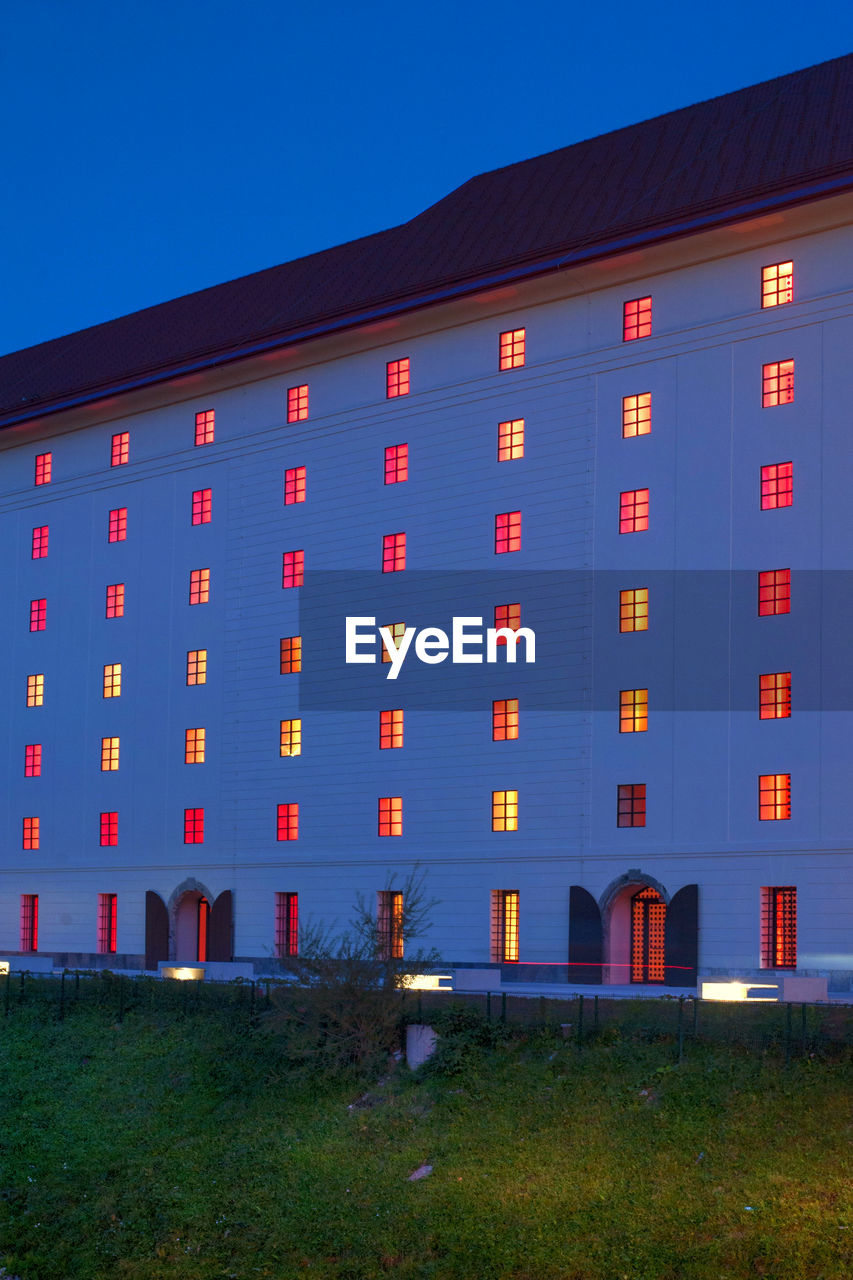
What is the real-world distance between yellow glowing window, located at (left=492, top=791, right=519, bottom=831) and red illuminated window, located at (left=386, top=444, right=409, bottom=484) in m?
10.5

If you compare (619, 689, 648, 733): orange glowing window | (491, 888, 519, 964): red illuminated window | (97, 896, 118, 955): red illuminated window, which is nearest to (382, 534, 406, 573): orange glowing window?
(619, 689, 648, 733): orange glowing window

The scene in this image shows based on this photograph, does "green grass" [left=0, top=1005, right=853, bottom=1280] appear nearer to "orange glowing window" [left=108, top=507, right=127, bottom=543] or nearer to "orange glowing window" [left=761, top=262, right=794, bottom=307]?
"orange glowing window" [left=761, top=262, right=794, bottom=307]

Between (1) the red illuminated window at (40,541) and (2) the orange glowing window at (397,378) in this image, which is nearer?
(2) the orange glowing window at (397,378)

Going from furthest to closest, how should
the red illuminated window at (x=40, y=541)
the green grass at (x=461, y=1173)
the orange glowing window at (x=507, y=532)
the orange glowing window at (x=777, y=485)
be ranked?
the red illuminated window at (x=40, y=541) < the orange glowing window at (x=507, y=532) < the orange glowing window at (x=777, y=485) < the green grass at (x=461, y=1173)

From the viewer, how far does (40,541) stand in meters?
65.3

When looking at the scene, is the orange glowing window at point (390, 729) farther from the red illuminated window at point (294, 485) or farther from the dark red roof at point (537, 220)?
the dark red roof at point (537, 220)

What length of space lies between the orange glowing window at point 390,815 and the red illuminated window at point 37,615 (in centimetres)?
1803

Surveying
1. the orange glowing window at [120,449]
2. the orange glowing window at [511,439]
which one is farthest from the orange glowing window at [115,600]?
the orange glowing window at [511,439]

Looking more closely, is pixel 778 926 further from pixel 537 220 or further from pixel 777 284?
pixel 537 220

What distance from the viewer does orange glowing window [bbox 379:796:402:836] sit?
5259cm

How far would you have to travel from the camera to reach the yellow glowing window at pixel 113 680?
201ft

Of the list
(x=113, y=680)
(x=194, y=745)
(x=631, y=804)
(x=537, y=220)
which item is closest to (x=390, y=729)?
(x=194, y=745)

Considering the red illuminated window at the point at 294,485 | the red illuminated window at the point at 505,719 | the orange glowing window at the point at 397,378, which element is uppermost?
the orange glowing window at the point at 397,378

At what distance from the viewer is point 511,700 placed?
165ft
